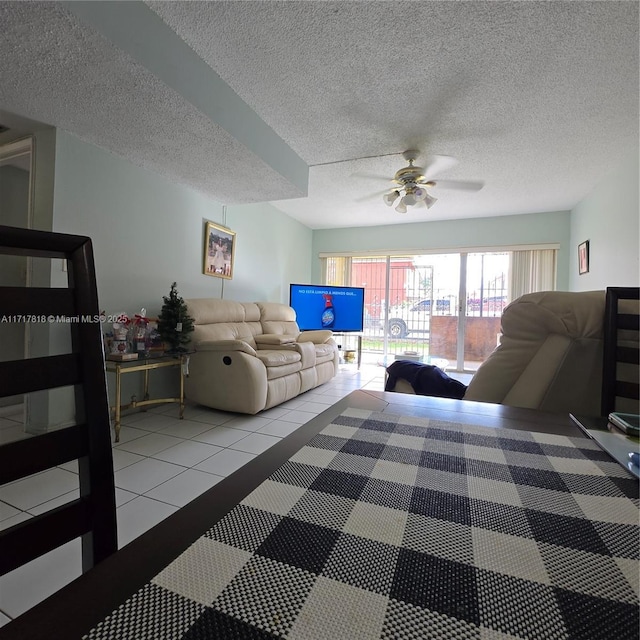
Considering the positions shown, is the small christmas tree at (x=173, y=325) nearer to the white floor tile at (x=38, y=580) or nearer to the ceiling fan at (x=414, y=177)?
the white floor tile at (x=38, y=580)

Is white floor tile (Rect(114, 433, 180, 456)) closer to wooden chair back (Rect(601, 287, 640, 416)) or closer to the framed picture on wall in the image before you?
the framed picture on wall

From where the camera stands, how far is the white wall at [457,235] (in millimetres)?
5047

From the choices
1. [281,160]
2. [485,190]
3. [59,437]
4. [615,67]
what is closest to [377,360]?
[485,190]

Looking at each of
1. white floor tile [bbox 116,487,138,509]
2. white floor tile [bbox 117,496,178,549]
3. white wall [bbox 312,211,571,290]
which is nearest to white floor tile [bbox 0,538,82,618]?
white floor tile [bbox 117,496,178,549]

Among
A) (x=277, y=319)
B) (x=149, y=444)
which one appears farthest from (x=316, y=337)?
(x=149, y=444)

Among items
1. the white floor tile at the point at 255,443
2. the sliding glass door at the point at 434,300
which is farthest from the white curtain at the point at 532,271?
the white floor tile at the point at 255,443

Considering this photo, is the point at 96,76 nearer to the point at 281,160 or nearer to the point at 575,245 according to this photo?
the point at 281,160

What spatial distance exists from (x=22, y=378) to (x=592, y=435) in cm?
102

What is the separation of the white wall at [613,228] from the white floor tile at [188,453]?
3.79 meters

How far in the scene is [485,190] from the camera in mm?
4234

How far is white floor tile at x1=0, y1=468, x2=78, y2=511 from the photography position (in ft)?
5.44

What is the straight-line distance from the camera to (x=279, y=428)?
2713mm

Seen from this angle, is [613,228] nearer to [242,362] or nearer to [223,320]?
[242,362]

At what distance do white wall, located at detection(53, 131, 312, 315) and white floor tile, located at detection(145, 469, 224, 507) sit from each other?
1.63 m
